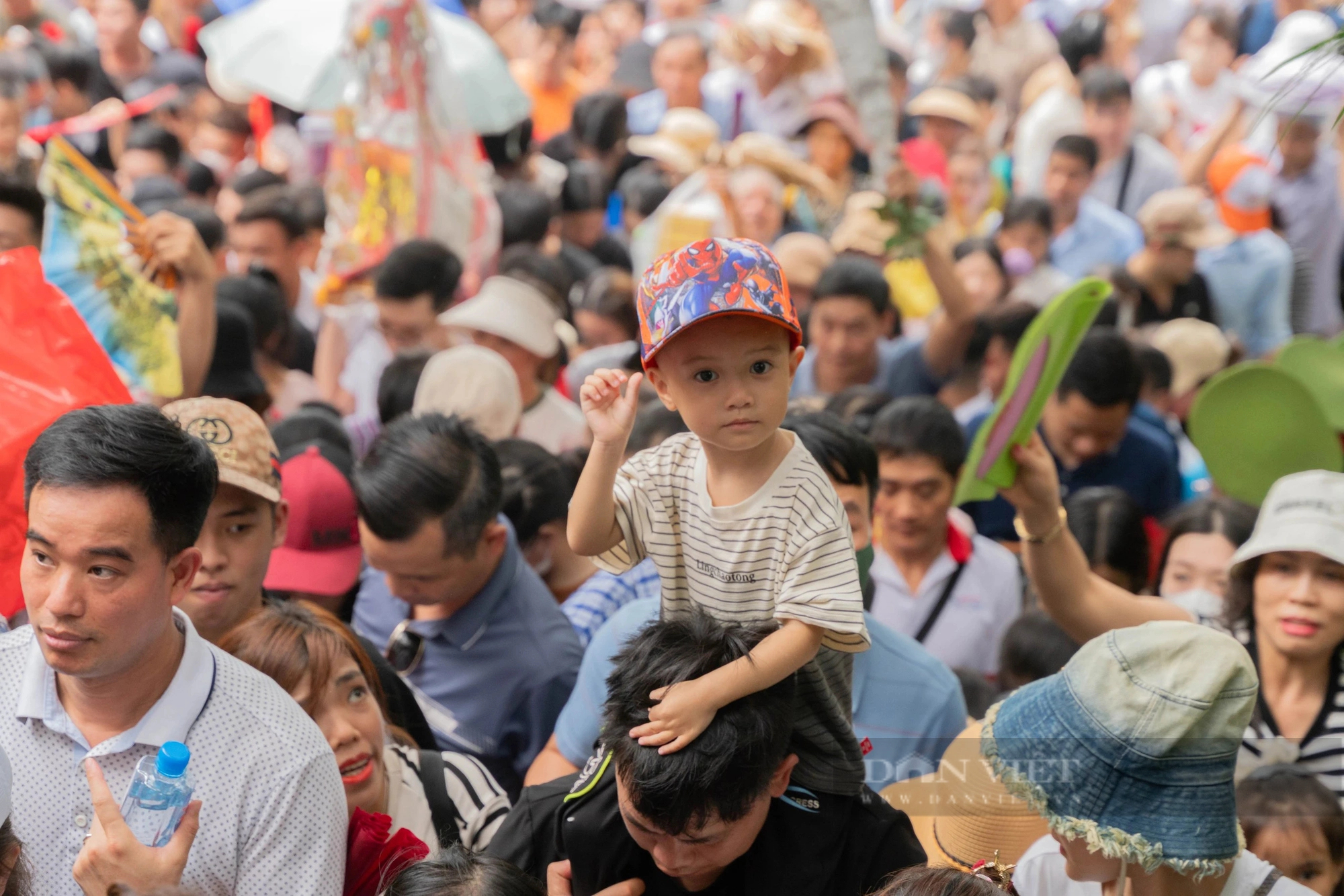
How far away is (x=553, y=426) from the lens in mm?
5121

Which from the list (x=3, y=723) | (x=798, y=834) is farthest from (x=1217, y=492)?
(x=3, y=723)

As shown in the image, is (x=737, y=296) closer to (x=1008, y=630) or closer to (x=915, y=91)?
(x=1008, y=630)

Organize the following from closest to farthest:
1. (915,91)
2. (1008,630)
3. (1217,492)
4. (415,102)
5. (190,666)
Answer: (190,666), (1008,630), (1217,492), (415,102), (915,91)

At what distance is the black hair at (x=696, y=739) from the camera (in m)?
2.03

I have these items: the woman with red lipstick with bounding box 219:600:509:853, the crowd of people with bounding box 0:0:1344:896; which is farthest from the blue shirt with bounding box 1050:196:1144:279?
the woman with red lipstick with bounding box 219:600:509:853

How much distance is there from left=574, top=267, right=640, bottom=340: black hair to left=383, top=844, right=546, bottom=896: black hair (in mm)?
4145

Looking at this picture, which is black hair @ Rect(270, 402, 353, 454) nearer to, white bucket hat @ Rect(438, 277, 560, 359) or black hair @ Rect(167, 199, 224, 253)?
white bucket hat @ Rect(438, 277, 560, 359)

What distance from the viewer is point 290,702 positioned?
217 centimetres

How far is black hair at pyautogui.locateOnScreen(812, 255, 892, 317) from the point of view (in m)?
5.55

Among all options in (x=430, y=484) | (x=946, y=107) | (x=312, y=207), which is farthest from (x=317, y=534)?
(x=946, y=107)

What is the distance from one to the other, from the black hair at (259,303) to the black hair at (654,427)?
1929mm

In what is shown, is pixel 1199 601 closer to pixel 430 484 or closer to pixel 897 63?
pixel 430 484

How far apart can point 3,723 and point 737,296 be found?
129cm

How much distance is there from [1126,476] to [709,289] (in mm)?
3489
